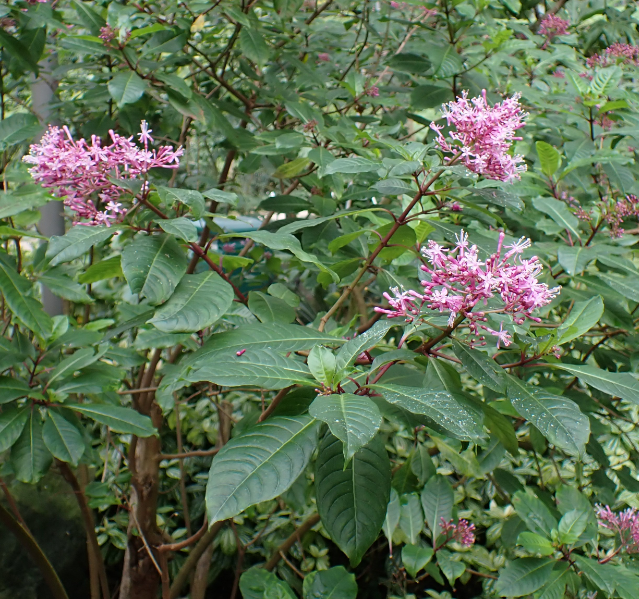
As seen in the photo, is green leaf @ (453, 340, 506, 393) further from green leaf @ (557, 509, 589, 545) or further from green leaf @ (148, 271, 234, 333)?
green leaf @ (557, 509, 589, 545)

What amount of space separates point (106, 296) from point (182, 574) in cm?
158

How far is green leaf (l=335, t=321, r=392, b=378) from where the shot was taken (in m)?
0.81

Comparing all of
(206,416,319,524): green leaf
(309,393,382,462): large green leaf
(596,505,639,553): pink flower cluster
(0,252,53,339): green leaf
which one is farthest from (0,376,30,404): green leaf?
(596,505,639,553): pink flower cluster

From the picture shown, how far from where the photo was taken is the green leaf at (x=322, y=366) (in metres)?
0.80

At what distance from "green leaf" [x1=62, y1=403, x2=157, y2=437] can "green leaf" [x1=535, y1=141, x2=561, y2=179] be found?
49.4 inches

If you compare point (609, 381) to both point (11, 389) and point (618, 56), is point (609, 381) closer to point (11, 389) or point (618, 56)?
point (11, 389)

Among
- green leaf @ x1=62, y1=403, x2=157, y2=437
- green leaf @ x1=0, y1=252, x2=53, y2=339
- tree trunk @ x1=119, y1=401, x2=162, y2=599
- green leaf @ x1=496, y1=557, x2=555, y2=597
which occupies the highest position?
green leaf @ x1=0, y1=252, x2=53, y2=339

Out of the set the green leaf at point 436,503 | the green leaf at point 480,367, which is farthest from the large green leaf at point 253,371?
the green leaf at point 436,503

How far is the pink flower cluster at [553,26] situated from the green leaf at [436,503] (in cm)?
208

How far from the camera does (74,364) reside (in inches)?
53.5

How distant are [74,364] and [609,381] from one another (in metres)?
1.16

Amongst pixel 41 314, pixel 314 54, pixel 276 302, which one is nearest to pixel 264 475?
pixel 276 302

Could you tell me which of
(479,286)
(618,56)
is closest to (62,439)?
(479,286)

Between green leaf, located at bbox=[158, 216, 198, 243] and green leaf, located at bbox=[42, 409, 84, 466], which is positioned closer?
green leaf, located at bbox=[158, 216, 198, 243]
